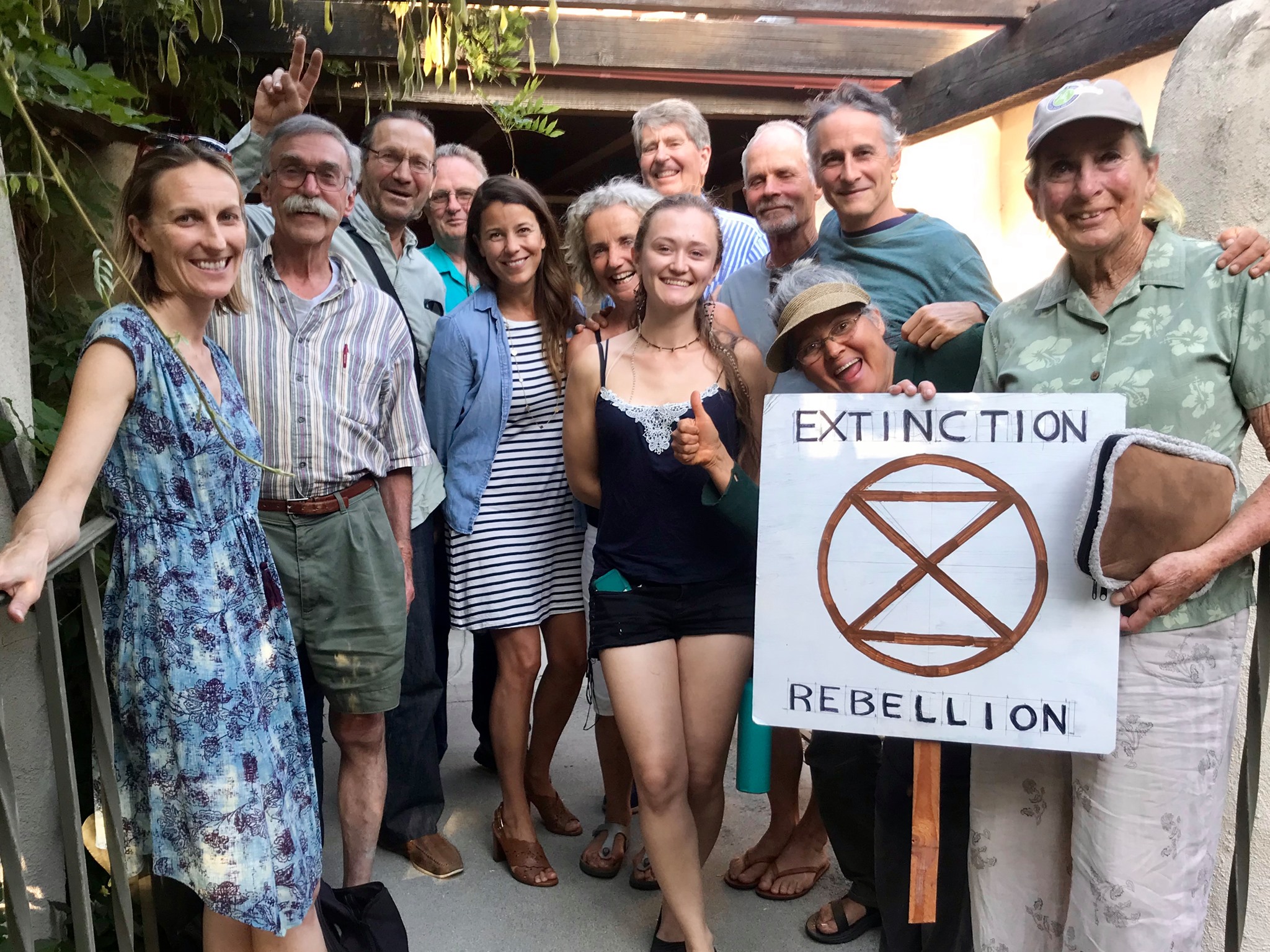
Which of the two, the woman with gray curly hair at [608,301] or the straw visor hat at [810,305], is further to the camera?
the woman with gray curly hair at [608,301]

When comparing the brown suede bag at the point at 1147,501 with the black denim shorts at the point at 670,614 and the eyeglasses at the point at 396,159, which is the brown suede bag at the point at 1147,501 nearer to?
the black denim shorts at the point at 670,614

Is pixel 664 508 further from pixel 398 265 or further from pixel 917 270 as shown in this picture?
pixel 398 265

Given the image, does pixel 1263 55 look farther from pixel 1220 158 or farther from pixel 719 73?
pixel 719 73

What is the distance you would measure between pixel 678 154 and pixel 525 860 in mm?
2397

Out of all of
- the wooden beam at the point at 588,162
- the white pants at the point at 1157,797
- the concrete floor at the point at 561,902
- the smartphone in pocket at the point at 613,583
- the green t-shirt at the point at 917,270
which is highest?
the wooden beam at the point at 588,162

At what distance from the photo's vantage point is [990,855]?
2066mm

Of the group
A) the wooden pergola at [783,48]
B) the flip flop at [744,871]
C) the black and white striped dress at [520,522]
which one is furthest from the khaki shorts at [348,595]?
the wooden pergola at [783,48]

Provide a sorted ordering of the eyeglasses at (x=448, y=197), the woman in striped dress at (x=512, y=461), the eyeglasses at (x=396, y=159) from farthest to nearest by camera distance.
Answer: the eyeglasses at (x=448, y=197) < the eyeglasses at (x=396, y=159) < the woman in striped dress at (x=512, y=461)

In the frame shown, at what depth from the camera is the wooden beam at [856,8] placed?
4.38 metres

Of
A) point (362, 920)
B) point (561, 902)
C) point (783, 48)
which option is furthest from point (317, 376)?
point (783, 48)

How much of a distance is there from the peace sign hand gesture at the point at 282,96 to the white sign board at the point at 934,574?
5.51 feet

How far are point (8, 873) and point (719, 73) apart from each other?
14.9ft

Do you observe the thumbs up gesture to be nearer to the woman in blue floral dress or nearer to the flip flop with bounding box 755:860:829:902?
the woman in blue floral dress

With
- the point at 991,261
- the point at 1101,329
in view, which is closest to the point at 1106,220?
the point at 1101,329
